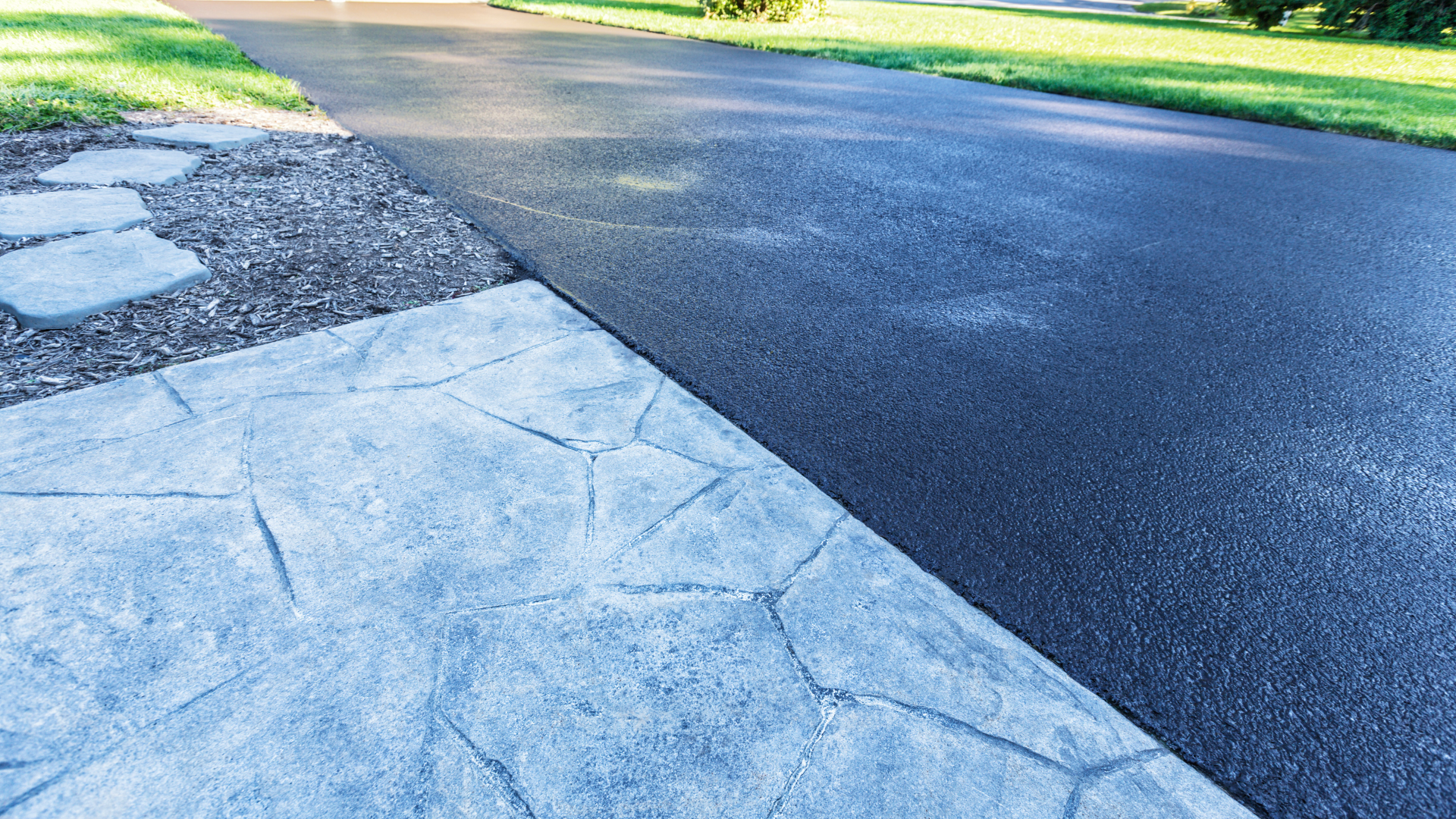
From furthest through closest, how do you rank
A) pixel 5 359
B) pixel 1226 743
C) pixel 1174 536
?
pixel 5 359
pixel 1174 536
pixel 1226 743

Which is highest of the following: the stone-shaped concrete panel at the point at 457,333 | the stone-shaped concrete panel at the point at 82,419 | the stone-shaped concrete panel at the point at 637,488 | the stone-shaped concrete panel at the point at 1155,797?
the stone-shaped concrete panel at the point at 457,333

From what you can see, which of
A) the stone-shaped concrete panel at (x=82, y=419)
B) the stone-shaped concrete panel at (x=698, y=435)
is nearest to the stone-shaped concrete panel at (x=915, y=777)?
the stone-shaped concrete panel at (x=698, y=435)

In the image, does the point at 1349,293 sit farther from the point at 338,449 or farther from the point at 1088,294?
the point at 338,449

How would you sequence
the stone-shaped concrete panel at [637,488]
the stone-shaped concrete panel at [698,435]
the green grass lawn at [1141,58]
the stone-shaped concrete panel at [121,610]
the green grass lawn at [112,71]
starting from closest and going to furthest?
1. the stone-shaped concrete panel at [121,610]
2. the stone-shaped concrete panel at [637,488]
3. the stone-shaped concrete panel at [698,435]
4. the green grass lawn at [112,71]
5. the green grass lawn at [1141,58]

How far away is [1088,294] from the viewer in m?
3.55

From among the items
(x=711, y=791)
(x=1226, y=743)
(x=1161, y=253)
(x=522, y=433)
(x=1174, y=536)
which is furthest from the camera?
(x=1161, y=253)

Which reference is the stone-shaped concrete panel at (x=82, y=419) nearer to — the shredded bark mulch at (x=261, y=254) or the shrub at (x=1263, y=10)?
the shredded bark mulch at (x=261, y=254)

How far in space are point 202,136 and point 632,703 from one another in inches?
224

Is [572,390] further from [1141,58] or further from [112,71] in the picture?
[1141,58]

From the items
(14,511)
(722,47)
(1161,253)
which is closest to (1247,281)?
(1161,253)

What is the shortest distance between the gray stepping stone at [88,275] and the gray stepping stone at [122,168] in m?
1.06

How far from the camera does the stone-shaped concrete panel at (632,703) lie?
1371 mm

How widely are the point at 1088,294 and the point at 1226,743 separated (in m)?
2.46

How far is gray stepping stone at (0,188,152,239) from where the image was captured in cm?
348
